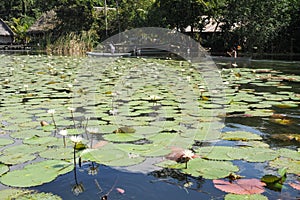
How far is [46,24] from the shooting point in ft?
76.4

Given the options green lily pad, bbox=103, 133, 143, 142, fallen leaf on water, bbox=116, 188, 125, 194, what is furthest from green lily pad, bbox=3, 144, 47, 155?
fallen leaf on water, bbox=116, 188, 125, 194

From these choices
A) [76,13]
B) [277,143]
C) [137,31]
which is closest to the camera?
[277,143]

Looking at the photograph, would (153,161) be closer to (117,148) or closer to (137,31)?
(117,148)

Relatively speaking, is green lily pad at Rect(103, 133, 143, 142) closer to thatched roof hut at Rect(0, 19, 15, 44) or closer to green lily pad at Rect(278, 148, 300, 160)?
green lily pad at Rect(278, 148, 300, 160)

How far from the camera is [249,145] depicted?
2385mm

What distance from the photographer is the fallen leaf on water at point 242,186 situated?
1636mm

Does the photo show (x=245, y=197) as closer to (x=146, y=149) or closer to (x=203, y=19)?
(x=146, y=149)

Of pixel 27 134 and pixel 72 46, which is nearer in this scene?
pixel 27 134

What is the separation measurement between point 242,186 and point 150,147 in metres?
0.75

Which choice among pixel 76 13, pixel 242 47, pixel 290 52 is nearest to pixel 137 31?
pixel 76 13

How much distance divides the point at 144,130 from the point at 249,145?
32.2 inches

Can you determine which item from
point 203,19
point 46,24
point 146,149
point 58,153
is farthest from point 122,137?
point 46,24

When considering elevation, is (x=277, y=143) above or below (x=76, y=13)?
below

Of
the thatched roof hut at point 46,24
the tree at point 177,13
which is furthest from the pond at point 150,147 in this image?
the thatched roof hut at point 46,24
